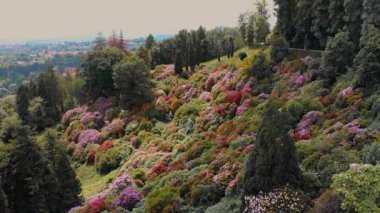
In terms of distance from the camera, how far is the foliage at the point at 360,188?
17.8 meters

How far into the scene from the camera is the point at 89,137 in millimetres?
58531

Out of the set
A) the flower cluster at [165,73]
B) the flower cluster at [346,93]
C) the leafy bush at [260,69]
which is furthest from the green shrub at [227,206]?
the flower cluster at [165,73]

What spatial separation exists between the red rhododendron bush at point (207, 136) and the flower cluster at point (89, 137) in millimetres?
141

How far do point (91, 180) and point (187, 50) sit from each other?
104ft

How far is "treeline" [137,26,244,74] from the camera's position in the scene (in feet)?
237

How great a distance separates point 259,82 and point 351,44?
40.7 ft

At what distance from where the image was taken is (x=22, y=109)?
7662cm

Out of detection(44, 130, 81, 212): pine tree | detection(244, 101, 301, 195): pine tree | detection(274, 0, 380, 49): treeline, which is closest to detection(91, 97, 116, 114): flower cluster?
detection(44, 130, 81, 212): pine tree

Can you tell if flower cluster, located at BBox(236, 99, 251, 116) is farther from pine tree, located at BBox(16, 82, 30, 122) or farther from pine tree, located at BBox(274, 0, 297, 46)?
pine tree, located at BBox(16, 82, 30, 122)

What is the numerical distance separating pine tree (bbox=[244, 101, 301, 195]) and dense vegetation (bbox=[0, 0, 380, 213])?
61 mm

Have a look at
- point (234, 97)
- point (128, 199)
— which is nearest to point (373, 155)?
point (128, 199)

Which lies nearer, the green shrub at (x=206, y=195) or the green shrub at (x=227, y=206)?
the green shrub at (x=227, y=206)

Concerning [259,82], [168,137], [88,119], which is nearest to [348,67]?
[259,82]

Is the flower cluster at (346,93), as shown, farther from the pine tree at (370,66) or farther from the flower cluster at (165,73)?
the flower cluster at (165,73)
